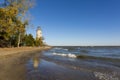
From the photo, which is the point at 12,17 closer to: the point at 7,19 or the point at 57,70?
the point at 7,19

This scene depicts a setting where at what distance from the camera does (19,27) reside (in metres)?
32.9

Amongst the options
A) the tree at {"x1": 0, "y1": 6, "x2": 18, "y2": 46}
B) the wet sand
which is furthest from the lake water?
the tree at {"x1": 0, "y1": 6, "x2": 18, "y2": 46}

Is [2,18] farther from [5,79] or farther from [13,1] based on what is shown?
[5,79]

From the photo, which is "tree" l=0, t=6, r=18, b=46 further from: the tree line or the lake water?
the lake water

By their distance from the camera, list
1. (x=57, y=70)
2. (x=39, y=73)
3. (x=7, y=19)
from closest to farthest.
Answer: (x=39, y=73), (x=57, y=70), (x=7, y=19)

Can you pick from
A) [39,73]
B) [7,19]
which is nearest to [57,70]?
[39,73]

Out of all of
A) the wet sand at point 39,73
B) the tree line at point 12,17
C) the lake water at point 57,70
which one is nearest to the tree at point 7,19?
the tree line at point 12,17

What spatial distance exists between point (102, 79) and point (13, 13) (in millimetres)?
25645

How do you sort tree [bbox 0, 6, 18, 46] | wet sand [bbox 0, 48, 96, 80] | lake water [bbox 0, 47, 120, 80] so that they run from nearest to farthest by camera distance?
wet sand [bbox 0, 48, 96, 80] < lake water [bbox 0, 47, 120, 80] < tree [bbox 0, 6, 18, 46]

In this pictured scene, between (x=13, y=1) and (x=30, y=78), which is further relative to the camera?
(x=13, y=1)

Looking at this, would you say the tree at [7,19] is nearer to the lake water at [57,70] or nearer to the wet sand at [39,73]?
the lake water at [57,70]

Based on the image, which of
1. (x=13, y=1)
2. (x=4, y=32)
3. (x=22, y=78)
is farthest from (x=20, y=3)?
(x=22, y=78)

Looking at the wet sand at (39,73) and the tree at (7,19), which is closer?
the wet sand at (39,73)

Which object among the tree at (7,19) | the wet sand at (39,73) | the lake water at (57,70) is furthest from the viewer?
the tree at (7,19)
